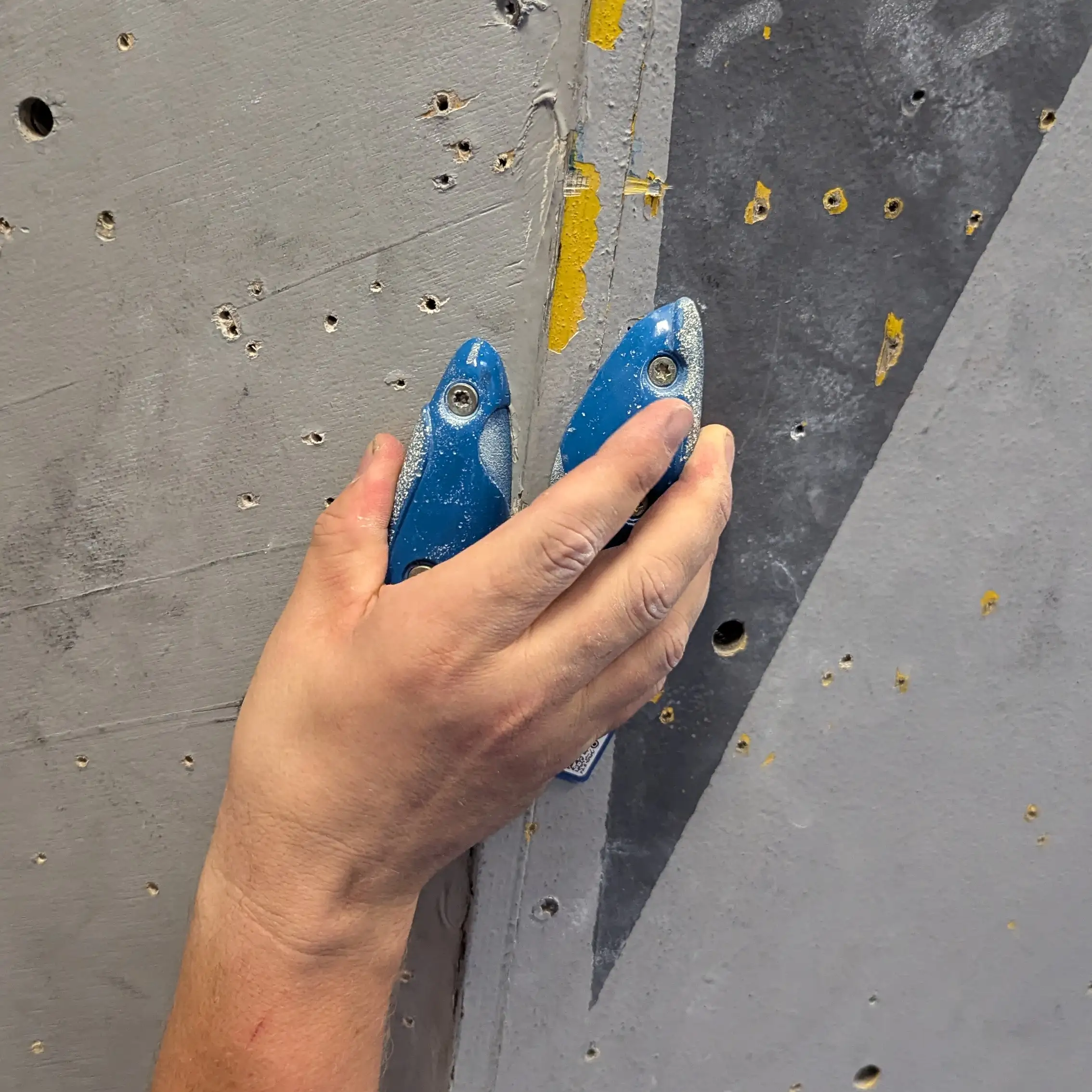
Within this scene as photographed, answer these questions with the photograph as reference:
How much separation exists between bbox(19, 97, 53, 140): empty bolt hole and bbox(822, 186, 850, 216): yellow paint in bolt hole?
0.65 m

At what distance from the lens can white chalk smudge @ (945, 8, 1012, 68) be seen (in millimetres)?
574

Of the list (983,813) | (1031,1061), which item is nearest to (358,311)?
(983,813)

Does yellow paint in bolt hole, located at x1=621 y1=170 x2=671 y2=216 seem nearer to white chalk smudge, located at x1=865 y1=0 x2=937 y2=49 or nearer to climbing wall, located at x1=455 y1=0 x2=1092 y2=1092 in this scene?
climbing wall, located at x1=455 y1=0 x2=1092 y2=1092

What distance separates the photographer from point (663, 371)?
1.70 ft

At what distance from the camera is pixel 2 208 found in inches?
25.6

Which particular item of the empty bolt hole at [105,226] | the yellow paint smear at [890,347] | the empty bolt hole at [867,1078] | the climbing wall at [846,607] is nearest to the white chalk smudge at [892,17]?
the climbing wall at [846,607]

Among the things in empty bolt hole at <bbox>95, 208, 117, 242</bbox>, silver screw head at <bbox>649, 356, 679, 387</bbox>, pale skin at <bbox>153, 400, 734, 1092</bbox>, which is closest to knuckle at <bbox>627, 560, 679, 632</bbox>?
pale skin at <bbox>153, 400, 734, 1092</bbox>

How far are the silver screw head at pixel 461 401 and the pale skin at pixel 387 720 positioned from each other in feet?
0.20

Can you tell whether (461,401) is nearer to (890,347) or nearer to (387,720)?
(387,720)

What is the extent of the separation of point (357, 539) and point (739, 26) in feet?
1.56

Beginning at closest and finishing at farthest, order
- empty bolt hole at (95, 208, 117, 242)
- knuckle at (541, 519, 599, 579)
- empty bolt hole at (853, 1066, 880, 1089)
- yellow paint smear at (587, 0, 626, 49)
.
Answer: knuckle at (541, 519, 599, 579), yellow paint smear at (587, 0, 626, 49), empty bolt hole at (95, 208, 117, 242), empty bolt hole at (853, 1066, 880, 1089)

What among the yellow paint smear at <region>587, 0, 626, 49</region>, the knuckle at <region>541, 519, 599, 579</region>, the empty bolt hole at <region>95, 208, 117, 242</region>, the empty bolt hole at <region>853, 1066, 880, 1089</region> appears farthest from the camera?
the empty bolt hole at <region>853, 1066, 880, 1089</region>

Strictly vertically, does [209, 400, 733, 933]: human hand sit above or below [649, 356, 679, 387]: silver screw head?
below

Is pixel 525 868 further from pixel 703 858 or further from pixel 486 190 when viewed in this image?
pixel 486 190
